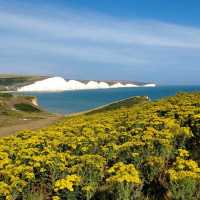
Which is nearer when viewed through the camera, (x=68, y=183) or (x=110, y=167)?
(x=68, y=183)

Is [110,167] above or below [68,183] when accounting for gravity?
below

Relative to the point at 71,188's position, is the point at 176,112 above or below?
above

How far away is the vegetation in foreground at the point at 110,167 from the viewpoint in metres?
10.5

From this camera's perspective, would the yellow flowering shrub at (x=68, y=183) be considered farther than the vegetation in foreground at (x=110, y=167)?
No

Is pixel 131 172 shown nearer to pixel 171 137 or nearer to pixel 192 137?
pixel 171 137

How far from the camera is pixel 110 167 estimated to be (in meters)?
13.4

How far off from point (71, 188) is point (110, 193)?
4.16ft

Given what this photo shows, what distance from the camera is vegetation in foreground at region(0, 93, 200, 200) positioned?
34.4 ft

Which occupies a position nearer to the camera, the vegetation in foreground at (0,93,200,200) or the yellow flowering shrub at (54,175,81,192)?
the yellow flowering shrub at (54,175,81,192)

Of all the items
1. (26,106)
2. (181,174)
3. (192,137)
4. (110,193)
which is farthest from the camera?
(26,106)

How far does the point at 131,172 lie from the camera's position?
10586mm

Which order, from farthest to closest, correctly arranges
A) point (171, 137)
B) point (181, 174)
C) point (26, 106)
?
point (26, 106) → point (171, 137) → point (181, 174)

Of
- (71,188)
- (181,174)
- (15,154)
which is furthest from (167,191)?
(15,154)

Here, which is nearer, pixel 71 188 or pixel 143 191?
pixel 71 188
